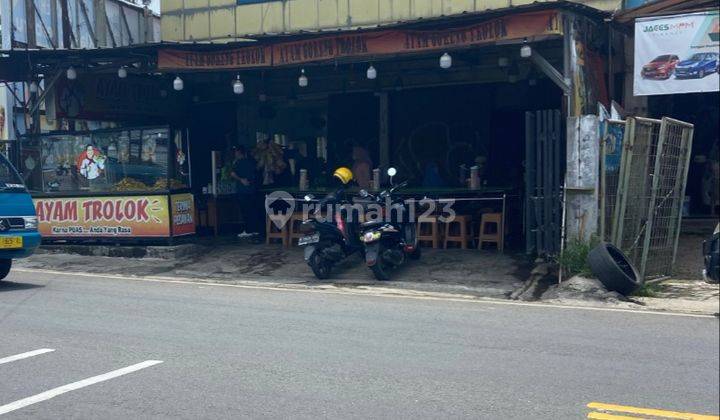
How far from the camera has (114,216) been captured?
15.2 m

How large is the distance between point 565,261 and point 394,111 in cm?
765

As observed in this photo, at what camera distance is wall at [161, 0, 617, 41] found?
50.7 feet

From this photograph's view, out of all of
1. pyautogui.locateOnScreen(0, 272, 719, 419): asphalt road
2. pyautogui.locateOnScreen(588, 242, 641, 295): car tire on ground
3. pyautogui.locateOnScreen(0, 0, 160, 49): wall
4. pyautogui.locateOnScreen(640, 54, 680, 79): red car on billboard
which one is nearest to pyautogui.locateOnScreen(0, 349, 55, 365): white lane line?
pyautogui.locateOnScreen(0, 272, 719, 419): asphalt road

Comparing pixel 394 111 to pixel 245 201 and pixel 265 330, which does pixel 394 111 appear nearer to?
pixel 245 201

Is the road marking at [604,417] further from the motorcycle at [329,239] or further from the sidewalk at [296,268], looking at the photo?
the motorcycle at [329,239]

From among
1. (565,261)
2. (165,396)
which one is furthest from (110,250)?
(165,396)

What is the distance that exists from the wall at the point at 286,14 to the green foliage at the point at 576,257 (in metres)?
5.67

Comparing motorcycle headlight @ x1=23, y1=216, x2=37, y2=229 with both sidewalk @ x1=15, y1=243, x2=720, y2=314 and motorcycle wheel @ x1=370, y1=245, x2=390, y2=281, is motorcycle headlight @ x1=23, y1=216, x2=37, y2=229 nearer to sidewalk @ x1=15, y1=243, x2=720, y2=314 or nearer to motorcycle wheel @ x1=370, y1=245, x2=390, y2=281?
sidewalk @ x1=15, y1=243, x2=720, y2=314

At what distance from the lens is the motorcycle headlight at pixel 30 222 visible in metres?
11.6

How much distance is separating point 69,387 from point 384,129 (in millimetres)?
12403

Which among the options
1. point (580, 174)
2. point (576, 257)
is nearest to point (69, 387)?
point (576, 257)

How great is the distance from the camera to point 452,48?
40.2 ft

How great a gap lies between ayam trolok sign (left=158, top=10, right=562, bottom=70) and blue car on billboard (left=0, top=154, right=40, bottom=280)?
156 inches

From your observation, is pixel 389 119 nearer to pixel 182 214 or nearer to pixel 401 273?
pixel 182 214
